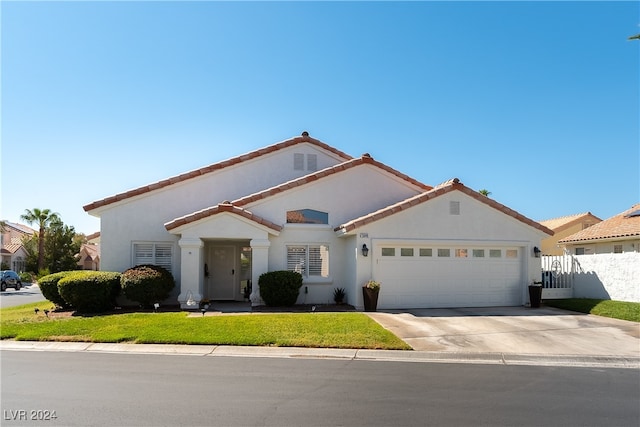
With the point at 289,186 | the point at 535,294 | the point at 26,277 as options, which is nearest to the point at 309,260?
the point at 289,186

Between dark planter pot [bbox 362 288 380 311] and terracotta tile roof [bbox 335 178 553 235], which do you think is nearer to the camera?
dark planter pot [bbox 362 288 380 311]

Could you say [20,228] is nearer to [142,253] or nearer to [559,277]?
[142,253]

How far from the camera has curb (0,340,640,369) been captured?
30.4ft

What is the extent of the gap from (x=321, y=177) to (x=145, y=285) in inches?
299

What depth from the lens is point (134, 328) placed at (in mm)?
11773

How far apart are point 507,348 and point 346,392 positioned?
499 centimetres

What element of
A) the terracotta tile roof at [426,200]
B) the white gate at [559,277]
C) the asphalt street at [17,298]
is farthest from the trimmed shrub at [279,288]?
the asphalt street at [17,298]

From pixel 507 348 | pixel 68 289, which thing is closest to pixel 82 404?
pixel 507 348

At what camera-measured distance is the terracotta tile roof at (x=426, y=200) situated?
15.9 metres

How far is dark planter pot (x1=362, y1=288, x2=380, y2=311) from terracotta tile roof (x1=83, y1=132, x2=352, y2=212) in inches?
319

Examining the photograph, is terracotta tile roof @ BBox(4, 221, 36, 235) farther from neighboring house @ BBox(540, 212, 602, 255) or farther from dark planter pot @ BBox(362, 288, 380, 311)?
neighboring house @ BBox(540, 212, 602, 255)

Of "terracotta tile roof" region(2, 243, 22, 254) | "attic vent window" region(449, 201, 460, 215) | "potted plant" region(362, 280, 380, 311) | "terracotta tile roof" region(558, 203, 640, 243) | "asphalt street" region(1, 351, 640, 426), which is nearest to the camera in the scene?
"asphalt street" region(1, 351, 640, 426)

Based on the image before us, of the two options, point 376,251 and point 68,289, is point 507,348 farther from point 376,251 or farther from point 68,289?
point 68,289

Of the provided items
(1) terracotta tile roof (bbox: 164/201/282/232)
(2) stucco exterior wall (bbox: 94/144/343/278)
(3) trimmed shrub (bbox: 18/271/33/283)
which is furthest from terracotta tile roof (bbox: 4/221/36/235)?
(1) terracotta tile roof (bbox: 164/201/282/232)
